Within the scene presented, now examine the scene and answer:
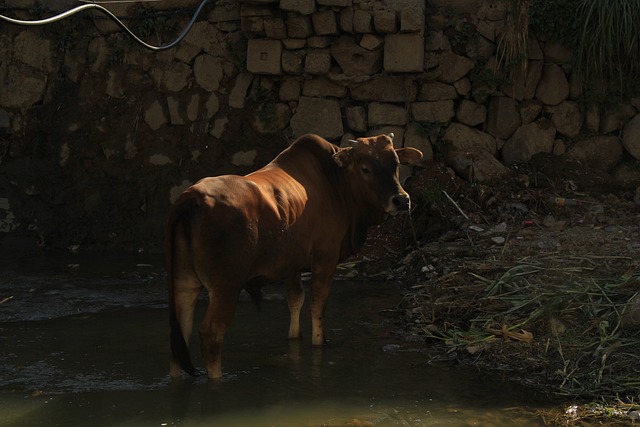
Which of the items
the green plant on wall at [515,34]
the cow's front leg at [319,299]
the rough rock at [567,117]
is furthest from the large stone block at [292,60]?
the cow's front leg at [319,299]

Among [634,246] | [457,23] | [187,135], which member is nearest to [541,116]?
[457,23]

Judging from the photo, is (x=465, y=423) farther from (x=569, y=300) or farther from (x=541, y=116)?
(x=541, y=116)

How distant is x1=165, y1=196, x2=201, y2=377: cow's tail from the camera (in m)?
6.24

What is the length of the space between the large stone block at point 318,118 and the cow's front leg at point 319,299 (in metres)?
3.93

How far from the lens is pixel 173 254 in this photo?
250 inches

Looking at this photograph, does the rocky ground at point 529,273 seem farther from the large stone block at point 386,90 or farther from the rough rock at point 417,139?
the large stone block at point 386,90

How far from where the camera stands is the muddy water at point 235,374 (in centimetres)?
599

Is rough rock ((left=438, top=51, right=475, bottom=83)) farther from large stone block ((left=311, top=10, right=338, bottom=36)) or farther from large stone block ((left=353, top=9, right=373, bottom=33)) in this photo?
large stone block ((left=311, top=10, right=338, bottom=36))

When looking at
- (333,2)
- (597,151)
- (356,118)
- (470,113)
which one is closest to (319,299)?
(356,118)

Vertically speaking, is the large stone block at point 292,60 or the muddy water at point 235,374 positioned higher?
the large stone block at point 292,60

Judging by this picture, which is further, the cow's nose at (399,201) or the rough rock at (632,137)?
the rough rock at (632,137)

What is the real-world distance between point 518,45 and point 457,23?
2.53ft

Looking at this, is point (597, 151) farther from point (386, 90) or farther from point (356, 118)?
point (356, 118)

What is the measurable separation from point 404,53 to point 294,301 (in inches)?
167
